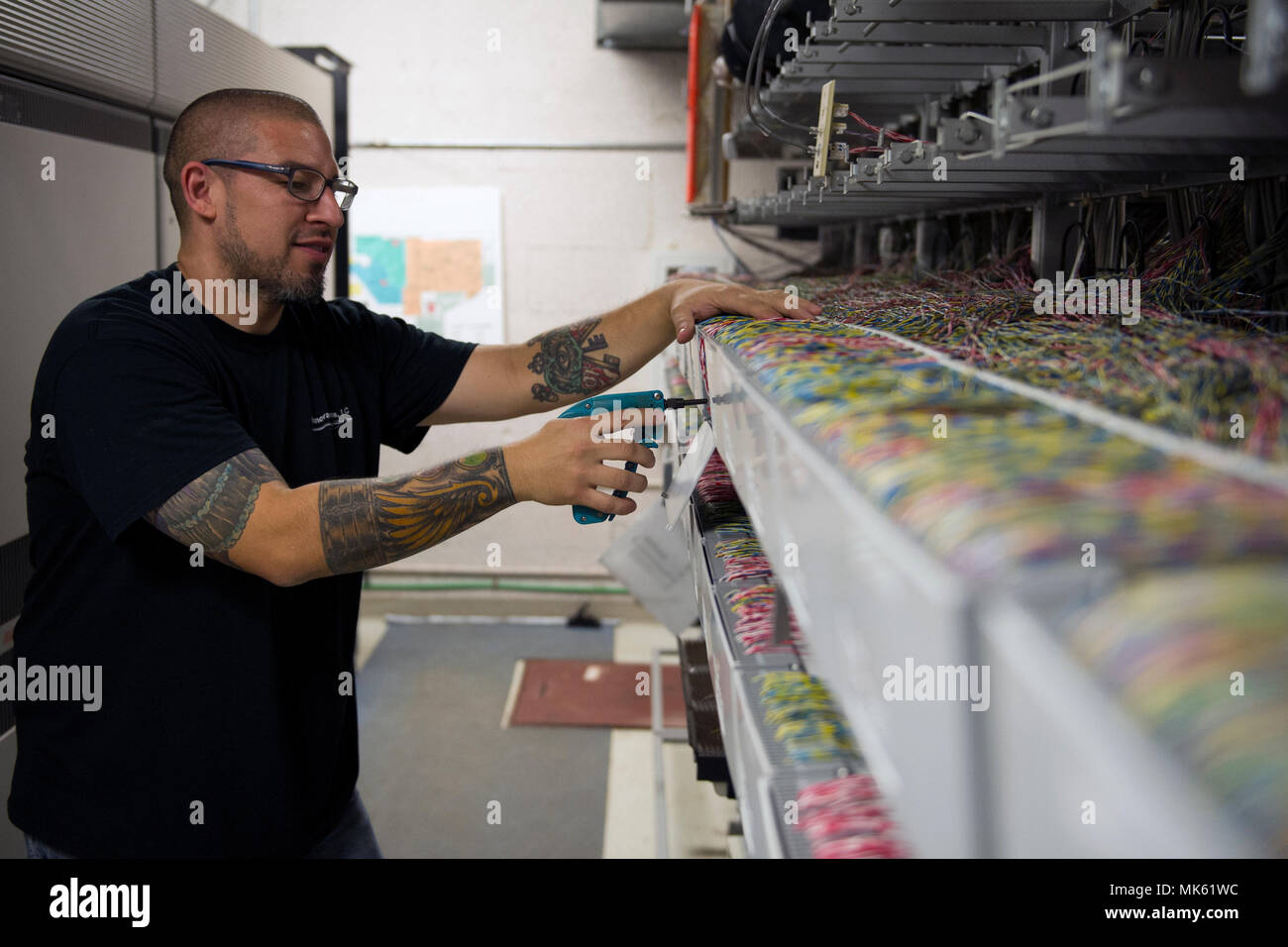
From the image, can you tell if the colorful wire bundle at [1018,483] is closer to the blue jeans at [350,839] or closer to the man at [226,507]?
the man at [226,507]

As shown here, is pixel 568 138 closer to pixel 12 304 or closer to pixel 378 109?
pixel 378 109

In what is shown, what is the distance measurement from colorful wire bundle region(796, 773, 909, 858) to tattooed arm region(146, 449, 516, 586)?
56 centimetres

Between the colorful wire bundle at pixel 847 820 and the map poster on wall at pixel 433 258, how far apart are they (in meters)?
3.86

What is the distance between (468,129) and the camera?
4422 mm

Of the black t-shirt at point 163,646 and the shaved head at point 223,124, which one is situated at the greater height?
the shaved head at point 223,124

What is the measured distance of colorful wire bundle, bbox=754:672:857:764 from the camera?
83cm

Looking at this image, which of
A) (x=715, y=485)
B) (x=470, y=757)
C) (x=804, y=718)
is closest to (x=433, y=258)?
(x=470, y=757)

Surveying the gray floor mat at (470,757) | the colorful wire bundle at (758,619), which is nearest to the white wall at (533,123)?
the gray floor mat at (470,757)

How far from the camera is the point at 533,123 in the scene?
4.41 meters

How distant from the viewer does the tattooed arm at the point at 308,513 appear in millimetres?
1197

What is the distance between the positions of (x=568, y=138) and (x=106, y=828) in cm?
359

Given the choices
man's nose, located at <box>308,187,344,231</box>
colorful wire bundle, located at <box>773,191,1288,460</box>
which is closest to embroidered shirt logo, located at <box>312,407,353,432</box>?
man's nose, located at <box>308,187,344,231</box>

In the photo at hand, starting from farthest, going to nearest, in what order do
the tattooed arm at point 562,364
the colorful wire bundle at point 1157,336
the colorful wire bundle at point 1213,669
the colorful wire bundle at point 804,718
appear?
the tattooed arm at point 562,364 → the colorful wire bundle at point 804,718 → the colorful wire bundle at point 1157,336 → the colorful wire bundle at point 1213,669

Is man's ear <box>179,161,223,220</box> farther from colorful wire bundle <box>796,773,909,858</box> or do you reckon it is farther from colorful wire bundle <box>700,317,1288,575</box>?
colorful wire bundle <box>796,773,909,858</box>
